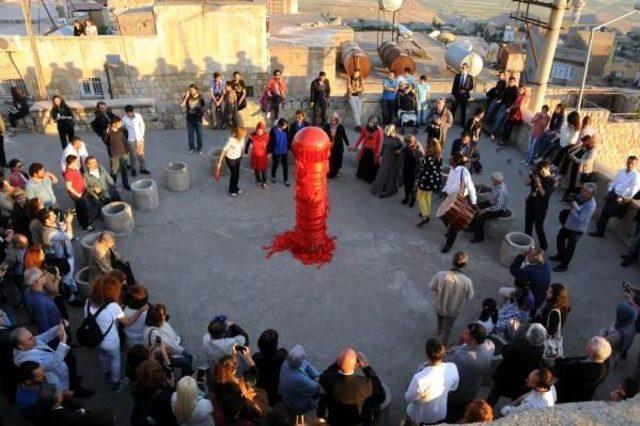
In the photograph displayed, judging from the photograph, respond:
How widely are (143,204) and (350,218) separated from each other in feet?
12.5

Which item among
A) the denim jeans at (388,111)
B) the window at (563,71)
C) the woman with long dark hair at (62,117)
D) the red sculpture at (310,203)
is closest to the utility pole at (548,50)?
the denim jeans at (388,111)

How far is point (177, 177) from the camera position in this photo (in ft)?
33.6

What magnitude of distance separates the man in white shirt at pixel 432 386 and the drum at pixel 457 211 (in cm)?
366

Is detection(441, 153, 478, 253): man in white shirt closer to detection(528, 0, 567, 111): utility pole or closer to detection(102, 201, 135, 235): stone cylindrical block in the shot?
detection(102, 201, 135, 235): stone cylindrical block

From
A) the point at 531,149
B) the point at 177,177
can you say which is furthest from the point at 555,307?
the point at 177,177

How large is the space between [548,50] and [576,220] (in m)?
7.19

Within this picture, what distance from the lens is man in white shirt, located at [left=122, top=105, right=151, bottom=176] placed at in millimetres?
9891

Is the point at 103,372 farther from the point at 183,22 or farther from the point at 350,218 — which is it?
the point at 183,22

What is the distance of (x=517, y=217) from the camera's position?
32.3 ft

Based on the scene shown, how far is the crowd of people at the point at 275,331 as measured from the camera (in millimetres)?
4664

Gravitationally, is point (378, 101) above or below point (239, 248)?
above

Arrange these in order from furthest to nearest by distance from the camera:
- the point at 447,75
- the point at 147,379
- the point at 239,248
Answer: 1. the point at 447,75
2. the point at 239,248
3. the point at 147,379

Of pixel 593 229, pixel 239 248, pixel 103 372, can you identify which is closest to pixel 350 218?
pixel 239 248

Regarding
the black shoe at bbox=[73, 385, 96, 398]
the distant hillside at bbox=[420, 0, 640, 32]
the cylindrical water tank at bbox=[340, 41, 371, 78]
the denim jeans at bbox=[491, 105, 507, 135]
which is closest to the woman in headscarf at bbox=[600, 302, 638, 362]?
the black shoe at bbox=[73, 385, 96, 398]
